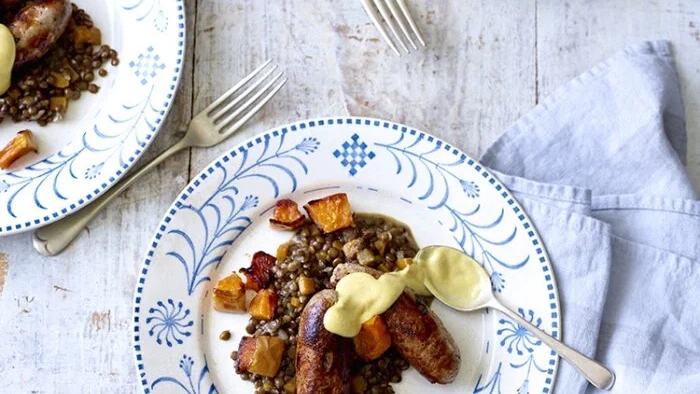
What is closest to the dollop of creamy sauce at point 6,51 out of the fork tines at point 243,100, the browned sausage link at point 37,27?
the browned sausage link at point 37,27

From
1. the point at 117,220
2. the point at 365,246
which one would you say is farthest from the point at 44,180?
the point at 365,246

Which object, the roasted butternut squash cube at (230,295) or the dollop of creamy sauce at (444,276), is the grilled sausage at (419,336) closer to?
the dollop of creamy sauce at (444,276)

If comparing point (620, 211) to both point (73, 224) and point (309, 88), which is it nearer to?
point (309, 88)

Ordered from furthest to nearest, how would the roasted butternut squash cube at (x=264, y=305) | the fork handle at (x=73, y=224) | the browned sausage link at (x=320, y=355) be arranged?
the fork handle at (x=73, y=224) < the roasted butternut squash cube at (x=264, y=305) < the browned sausage link at (x=320, y=355)

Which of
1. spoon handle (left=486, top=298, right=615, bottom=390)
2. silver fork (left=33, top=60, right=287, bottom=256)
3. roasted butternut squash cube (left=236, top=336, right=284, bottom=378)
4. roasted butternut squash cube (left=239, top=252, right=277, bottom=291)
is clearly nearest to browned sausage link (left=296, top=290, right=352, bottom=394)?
roasted butternut squash cube (left=236, top=336, right=284, bottom=378)

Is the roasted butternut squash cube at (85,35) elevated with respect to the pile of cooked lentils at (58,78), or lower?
elevated

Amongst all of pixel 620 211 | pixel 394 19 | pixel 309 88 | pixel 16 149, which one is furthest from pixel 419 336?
pixel 16 149

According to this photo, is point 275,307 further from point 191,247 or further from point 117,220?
point 117,220
